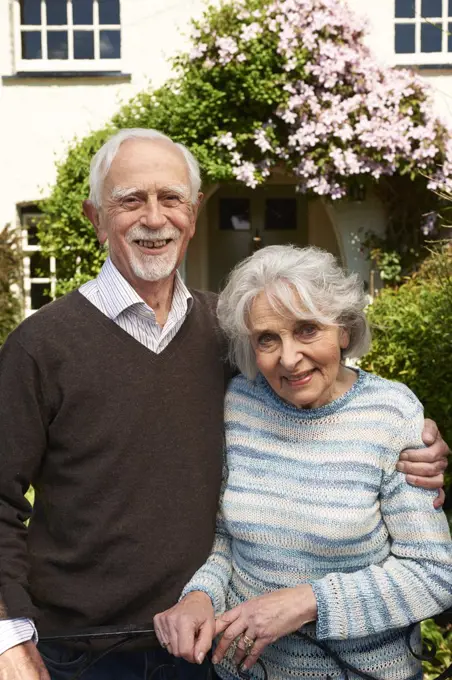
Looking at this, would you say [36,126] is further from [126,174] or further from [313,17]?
[126,174]

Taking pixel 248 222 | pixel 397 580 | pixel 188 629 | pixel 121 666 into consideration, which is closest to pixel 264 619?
pixel 188 629

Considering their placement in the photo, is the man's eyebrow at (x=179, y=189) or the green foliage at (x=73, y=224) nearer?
the man's eyebrow at (x=179, y=189)

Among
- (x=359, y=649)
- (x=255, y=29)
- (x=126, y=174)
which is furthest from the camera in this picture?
(x=255, y=29)

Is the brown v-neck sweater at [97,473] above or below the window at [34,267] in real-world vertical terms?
below

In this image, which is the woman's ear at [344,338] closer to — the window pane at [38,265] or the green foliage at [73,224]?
the green foliage at [73,224]

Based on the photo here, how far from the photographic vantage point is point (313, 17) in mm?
7973

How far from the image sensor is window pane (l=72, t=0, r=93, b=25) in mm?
9156

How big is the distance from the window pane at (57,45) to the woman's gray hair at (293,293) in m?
8.11

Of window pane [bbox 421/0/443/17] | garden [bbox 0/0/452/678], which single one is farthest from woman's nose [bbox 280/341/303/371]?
window pane [bbox 421/0/443/17]

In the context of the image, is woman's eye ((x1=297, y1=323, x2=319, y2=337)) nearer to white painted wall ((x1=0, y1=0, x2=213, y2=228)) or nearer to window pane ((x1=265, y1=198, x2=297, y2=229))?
white painted wall ((x1=0, y1=0, x2=213, y2=228))

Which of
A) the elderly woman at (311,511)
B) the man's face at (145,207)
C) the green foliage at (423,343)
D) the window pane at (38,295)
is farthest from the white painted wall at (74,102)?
the elderly woman at (311,511)

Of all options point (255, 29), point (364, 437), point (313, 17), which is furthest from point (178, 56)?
point (364, 437)

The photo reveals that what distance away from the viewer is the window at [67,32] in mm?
9102

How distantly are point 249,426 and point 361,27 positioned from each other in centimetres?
733
